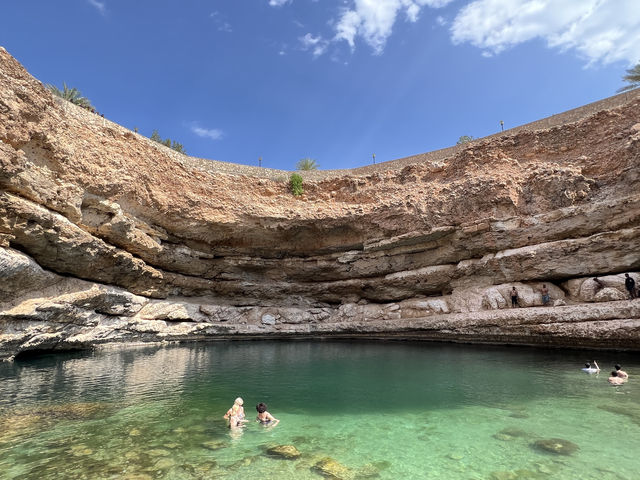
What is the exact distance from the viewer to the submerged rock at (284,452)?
16.5 feet

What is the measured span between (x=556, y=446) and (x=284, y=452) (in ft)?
13.1

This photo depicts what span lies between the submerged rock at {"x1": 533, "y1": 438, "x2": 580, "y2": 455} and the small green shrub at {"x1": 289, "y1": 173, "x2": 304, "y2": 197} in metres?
18.2

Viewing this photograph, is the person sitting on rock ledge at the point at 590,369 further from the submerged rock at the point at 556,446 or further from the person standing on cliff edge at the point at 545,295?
the submerged rock at the point at 556,446

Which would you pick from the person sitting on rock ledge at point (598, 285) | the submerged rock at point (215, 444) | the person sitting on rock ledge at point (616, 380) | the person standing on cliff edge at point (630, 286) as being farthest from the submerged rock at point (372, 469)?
the person sitting on rock ledge at point (598, 285)

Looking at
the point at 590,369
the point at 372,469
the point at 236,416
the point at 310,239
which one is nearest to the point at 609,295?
the point at 590,369

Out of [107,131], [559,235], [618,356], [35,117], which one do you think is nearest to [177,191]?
[107,131]

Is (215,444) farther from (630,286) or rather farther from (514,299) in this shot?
(630,286)

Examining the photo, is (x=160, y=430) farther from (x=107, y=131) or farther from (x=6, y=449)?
(x=107, y=131)

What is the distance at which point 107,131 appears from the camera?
16.0m

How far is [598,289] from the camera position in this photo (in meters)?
13.4

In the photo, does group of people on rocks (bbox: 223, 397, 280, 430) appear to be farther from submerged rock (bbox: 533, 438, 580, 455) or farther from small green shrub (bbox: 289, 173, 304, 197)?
small green shrub (bbox: 289, 173, 304, 197)

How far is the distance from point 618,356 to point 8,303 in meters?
21.0

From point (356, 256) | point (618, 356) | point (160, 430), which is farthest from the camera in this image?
point (356, 256)

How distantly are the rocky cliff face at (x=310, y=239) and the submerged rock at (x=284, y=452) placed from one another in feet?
38.6
